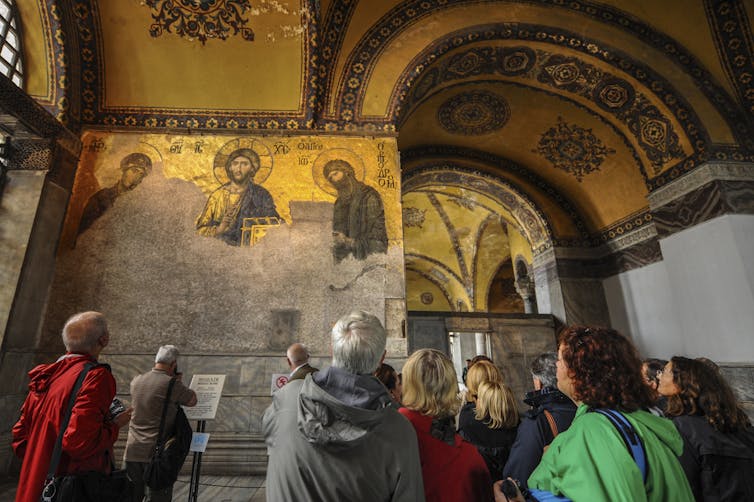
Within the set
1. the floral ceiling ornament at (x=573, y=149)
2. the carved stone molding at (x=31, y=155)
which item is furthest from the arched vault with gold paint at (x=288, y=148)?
the floral ceiling ornament at (x=573, y=149)

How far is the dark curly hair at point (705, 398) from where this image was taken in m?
1.89

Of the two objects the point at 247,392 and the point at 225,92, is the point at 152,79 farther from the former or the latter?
the point at 247,392

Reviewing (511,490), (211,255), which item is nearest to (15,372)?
(211,255)

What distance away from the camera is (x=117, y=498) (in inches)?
74.9

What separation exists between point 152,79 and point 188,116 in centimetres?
83

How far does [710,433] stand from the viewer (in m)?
1.84

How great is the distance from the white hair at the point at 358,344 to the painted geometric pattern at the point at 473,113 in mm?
8475

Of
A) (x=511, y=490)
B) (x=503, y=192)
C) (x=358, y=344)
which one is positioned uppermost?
(x=503, y=192)

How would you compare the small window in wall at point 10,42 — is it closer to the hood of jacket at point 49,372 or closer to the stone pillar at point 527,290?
the hood of jacket at point 49,372

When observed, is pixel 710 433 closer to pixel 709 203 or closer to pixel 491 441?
pixel 491 441

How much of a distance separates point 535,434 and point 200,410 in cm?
268

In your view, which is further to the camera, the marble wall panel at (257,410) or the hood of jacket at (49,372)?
the marble wall panel at (257,410)

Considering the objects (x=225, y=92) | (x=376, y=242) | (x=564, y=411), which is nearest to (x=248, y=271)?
(x=376, y=242)

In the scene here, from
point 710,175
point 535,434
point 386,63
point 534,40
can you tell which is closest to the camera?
point 535,434
